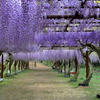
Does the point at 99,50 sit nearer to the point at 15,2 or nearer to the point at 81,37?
the point at 81,37

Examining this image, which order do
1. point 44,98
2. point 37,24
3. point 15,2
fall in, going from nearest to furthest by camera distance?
1. point 15,2
2. point 37,24
3. point 44,98

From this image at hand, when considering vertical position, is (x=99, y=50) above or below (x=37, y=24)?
below

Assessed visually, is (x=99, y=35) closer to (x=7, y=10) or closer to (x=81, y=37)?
(x=81, y=37)

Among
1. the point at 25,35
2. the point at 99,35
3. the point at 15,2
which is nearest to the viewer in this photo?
the point at 15,2

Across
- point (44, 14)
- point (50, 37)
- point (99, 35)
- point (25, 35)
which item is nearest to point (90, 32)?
point (99, 35)

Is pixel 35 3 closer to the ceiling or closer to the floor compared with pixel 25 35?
closer to the ceiling

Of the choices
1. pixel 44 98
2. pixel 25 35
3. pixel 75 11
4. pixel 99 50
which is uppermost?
pixel 75 11

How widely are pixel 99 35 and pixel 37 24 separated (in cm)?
373

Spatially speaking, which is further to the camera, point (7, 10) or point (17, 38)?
point (17, 38)

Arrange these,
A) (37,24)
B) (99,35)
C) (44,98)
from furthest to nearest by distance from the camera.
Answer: (99,35)
(44,98)
(37,24)

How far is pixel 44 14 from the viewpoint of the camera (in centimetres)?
522

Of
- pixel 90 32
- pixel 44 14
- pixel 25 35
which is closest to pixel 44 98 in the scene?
pixel 25 35

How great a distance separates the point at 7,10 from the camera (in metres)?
5.19

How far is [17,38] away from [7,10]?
8.83 ft
